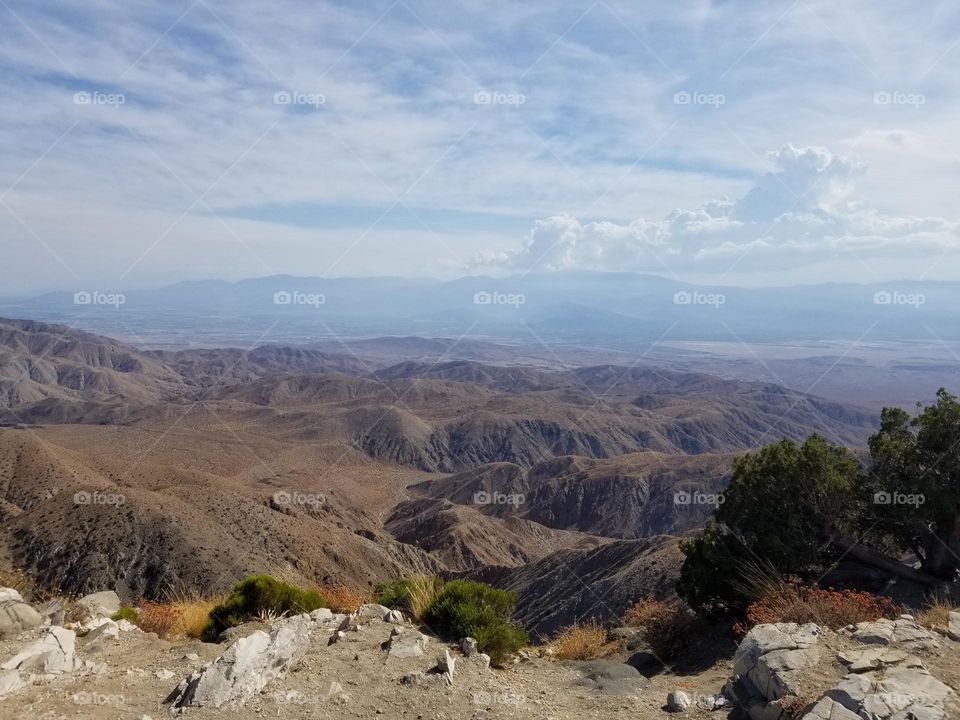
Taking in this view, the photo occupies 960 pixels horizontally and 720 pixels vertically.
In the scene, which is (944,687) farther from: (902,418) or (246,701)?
(902,418)

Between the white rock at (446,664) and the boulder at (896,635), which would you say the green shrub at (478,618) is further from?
the boulder at (896,635)

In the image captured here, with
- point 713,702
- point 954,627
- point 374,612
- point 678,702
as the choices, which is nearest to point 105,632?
point 374,612

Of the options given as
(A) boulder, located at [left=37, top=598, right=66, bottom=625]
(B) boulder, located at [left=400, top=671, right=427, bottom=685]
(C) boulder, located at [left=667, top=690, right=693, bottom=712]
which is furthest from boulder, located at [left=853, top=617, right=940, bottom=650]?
(A) boulder, located at [left=37, top=598, right=66, bottom=625]

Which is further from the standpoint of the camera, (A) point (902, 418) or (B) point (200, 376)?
(B) point (200, 376)

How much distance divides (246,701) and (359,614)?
3.04 meters

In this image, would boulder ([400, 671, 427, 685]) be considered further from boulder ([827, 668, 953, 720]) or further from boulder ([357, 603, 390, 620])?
boulder ([827, 668, 953, 720])

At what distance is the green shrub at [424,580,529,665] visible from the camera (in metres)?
9.60

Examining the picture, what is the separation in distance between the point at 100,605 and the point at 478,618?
355 inches

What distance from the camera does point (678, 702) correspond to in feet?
26.4

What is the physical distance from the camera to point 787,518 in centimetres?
1448

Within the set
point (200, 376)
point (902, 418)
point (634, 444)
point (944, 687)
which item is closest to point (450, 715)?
point (944, 687)

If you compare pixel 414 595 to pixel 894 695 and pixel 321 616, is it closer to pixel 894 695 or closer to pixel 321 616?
pixel 321 616

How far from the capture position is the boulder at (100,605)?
12.7 meters

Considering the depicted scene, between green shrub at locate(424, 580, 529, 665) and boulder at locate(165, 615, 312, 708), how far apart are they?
2.14 meters
